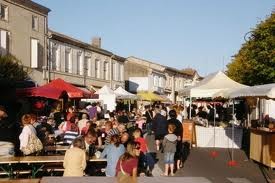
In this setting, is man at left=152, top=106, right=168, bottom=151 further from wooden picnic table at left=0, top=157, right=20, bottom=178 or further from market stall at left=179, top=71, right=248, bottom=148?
wooden picnic table at left=0, top=157, right=20, bottom=178

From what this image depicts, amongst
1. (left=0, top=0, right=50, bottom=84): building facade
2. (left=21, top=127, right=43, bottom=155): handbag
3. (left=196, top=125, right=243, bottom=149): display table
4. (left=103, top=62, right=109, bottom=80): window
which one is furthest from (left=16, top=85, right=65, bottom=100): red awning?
(left=103, top=62, right=109, bottom=80): window

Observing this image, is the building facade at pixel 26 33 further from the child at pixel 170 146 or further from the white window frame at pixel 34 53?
the child at pixel 170 146

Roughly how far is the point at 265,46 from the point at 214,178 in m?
19.7

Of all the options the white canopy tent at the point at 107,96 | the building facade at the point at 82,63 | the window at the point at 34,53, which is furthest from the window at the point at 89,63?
the white canopy tent at the point at 107,96

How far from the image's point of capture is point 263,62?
3177cm

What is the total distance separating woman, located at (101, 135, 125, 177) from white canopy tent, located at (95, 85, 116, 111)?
72.2 ft

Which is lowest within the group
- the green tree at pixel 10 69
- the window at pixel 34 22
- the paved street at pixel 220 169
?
the paved street at pixel 220 169

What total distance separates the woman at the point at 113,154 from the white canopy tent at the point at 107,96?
21997mm

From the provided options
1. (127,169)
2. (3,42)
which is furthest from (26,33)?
(127,169)

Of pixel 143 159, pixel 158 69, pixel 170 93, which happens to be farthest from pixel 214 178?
pixel 170 93

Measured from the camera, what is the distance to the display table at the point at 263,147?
46.9 ft

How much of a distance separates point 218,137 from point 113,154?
1023cm

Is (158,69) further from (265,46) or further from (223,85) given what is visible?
(223,85)

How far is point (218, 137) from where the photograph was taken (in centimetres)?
2027
